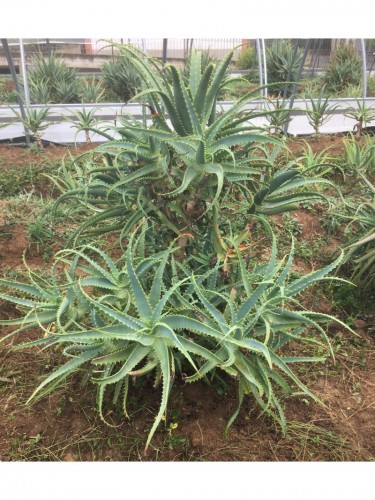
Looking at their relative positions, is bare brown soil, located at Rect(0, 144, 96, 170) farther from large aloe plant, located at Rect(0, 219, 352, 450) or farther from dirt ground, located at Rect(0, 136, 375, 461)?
large aloe plant, located at Rect(0, 219, 352, 450)

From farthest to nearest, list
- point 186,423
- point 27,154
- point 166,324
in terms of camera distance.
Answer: point 27,154
point 186,423
point 166,324

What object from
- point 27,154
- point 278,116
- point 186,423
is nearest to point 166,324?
point 186,423

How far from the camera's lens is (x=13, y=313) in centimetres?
237

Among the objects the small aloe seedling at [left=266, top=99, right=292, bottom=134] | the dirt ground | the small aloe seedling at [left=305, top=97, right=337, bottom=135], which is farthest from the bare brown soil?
the dirt ground

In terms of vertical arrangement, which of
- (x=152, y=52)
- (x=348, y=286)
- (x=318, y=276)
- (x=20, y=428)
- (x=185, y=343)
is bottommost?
(x=20, y=428)

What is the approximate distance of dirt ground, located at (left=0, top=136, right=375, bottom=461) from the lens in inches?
67.4

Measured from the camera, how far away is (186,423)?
1.79 meters

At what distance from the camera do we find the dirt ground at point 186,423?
1.71m

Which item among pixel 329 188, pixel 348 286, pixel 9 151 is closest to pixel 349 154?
pixel 329 188

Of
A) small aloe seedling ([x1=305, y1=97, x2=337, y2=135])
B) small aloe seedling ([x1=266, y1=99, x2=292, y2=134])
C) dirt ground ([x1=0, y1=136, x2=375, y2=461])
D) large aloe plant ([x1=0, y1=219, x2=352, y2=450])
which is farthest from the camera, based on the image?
small aloe seedling ([x1=305, y1=97, x2=337, y2=135])

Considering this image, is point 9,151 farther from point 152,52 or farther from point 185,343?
point 185,343

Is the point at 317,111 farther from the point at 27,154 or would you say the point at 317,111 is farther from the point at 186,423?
the point at 186,423

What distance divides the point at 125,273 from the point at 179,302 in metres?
0.22

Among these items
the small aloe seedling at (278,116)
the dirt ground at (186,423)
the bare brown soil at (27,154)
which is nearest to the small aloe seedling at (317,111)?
the small aloe seedling at (278,116)
